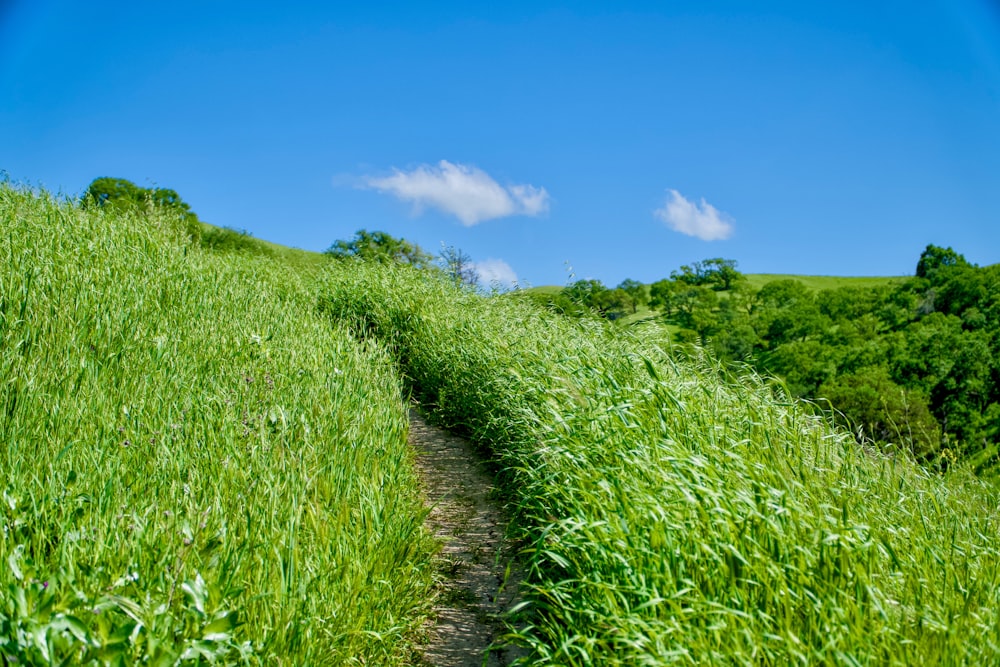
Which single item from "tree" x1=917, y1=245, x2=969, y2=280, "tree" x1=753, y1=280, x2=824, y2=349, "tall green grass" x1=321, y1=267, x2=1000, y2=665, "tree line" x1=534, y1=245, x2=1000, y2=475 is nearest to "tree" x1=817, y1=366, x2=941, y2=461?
"tree line" x1=534, y1=245, x2=1000, y2=475

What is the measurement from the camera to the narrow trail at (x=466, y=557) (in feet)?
9.87

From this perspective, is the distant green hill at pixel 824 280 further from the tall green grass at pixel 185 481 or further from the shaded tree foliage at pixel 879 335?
the tall green grass at pixel 185 481

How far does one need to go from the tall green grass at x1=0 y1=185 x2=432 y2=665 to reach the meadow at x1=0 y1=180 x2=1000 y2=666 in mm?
16

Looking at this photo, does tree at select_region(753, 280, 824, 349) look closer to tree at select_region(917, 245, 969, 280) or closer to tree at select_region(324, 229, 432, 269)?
tree at select_region(917, 245, 969, 280)

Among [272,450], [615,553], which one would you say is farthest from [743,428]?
[272,450]

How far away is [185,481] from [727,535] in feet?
7.68

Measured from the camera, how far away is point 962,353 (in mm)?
27703

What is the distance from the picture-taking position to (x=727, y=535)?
241cm

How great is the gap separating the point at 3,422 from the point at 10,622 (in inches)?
79.8

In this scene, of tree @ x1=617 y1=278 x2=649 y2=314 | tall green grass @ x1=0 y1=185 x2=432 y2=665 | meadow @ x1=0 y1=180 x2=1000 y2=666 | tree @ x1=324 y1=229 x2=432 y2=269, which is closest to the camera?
tall green grass @ x1=0 y1=185 x2=432 y2=665

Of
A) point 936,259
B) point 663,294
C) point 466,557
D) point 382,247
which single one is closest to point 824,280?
point 936,259

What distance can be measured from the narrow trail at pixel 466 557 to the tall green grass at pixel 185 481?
0.18m

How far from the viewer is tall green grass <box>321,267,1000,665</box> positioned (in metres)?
2.06

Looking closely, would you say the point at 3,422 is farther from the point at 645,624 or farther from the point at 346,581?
the point at 645,624
